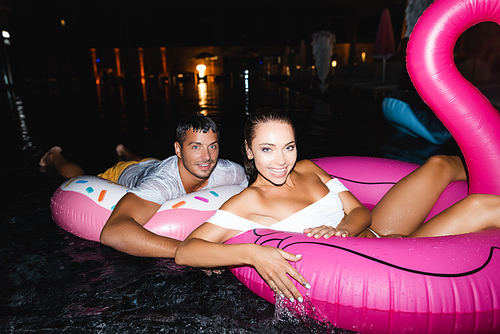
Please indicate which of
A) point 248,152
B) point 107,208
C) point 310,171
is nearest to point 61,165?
point 107,208

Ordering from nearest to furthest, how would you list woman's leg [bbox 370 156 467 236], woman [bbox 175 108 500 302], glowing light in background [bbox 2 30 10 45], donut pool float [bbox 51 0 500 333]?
donut pool float [bbox 51 0 500 333], woman [bbox 175 108 500 302], woman's leg [bbox 370 156 467 236], glowing light in background [bbox 2 30 10 45]

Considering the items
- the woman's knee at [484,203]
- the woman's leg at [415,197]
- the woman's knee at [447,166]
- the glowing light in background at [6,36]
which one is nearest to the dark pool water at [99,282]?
the woman's leg at [415,197]

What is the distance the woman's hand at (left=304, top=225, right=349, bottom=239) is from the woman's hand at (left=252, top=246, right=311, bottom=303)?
21 cm

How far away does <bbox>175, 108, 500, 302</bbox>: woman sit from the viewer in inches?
68.6

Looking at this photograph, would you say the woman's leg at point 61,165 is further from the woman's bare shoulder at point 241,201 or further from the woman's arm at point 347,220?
the woman's arm at point 347,220

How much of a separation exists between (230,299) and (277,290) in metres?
0.63

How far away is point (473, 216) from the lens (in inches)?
76.6

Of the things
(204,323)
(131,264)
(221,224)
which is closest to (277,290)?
(221,224)

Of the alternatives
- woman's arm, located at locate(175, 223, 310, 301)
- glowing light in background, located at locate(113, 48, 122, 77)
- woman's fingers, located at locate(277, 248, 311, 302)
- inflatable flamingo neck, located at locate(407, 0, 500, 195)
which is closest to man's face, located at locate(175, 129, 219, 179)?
woman's arm, located at locate(175, 223, 310, 301)

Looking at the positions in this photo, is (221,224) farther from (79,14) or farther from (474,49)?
(79,14)

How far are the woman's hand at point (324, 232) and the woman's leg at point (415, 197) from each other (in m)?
0.68

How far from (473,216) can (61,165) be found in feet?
15.8

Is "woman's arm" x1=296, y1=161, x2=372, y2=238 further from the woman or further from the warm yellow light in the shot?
the warm yellow light

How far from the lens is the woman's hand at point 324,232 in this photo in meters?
1.86
